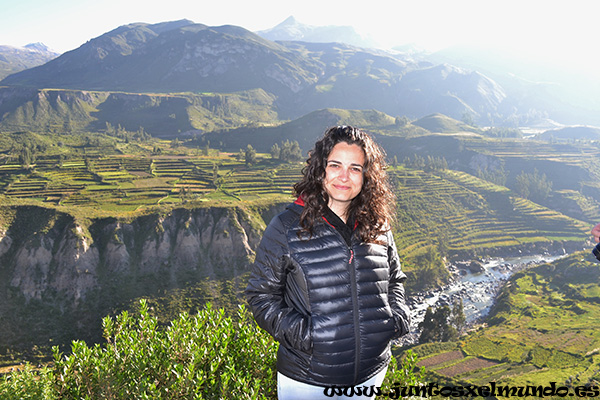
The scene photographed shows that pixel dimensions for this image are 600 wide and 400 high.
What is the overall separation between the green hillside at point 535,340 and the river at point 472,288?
10.7 feet

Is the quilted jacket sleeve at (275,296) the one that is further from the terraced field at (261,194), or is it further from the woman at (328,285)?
the terraced field at (261,194)

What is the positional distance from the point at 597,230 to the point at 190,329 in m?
6.63

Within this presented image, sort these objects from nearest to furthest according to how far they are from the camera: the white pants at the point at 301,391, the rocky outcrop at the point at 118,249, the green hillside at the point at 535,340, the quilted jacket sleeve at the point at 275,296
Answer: the quilted jacket sleeve at the point at 275,296 < the white pants at the point at 301,391 < the green hillside at the point at 535,340 < the rocky outcrop at the point at 118,249

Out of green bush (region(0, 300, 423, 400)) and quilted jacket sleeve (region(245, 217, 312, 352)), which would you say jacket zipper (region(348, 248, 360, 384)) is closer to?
quilted jacket sleeve (region(245, 217, 312, 352))

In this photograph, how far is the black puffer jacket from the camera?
13.3 ft

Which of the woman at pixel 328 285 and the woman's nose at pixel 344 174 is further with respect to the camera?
the woman's nose at pixel 344 174

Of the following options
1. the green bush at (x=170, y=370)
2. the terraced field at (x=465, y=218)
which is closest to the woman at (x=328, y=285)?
the green bush at (x=170, y=370)

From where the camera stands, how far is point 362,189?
482 cm

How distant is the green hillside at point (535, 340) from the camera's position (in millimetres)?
52062

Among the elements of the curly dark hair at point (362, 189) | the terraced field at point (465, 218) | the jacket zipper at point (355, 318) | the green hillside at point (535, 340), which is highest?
the curly dark hair at point (362, 189)

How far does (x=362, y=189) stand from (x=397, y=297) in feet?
5.04

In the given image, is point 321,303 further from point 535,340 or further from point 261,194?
point 261,194

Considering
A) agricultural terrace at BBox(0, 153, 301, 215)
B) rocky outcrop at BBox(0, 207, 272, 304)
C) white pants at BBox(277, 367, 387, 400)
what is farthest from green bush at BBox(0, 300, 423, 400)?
agricultural terrace at BBox(0, 153, 301, 215)

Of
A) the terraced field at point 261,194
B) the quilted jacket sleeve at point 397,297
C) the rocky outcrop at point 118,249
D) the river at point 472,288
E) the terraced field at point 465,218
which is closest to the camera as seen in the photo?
the quilted jacket sleeve at point 397,297
